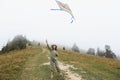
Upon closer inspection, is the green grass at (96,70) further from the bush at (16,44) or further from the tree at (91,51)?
the tree at (91,51)

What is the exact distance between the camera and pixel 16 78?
25859 millimetres

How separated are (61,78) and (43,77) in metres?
2.13

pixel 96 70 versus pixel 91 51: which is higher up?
pixel 91 51

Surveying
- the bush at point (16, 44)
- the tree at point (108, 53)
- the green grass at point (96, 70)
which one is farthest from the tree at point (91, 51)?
the green grass at point (96, 70)

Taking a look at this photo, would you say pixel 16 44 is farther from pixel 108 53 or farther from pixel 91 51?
pixel 91 51

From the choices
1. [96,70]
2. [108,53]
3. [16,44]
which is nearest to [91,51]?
[108,53]

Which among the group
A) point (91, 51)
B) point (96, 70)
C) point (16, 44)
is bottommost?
point (96, 70)

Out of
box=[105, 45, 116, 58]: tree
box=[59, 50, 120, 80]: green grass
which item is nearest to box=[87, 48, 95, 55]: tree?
box=[105, 45, 116, 58]: tree

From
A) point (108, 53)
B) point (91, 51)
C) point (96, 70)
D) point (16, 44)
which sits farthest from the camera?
point (91, 51)

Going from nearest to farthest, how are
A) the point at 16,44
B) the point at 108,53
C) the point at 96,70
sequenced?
the point at 96,70 < the point at 16,44 < the point at 108,53

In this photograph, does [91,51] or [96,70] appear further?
[91,51]

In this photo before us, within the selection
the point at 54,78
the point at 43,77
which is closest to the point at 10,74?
the point at 43,77

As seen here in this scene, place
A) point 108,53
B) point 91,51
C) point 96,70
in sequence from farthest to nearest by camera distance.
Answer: point 91,51 → point 108,53 → point 96,70

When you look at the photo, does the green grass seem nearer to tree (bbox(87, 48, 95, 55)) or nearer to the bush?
the bush
